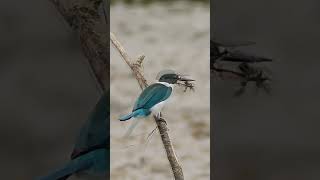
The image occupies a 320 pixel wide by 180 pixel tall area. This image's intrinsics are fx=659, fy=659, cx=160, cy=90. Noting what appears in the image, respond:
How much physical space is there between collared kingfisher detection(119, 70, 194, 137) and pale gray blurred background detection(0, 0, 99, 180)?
0.30ft

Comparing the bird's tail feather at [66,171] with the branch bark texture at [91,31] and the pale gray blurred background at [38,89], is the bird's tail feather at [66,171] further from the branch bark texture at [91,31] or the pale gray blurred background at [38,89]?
the branch bark texture at [91,31]

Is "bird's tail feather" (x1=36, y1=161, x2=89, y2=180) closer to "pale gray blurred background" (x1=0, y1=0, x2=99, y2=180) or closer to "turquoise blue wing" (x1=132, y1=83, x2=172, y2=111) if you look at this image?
"pale gray blurred background" (x1=0, y1=0, x2=99, y2=180)

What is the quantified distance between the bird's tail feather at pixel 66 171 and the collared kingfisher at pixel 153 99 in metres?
0.12

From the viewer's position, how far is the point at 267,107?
56.2 inches

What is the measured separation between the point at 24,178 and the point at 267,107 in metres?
0.54

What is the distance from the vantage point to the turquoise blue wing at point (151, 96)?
4.59 ft

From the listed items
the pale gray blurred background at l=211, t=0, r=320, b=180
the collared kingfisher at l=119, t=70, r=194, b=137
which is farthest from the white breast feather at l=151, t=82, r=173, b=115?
the pale gray blurred background at l=211, t=0, r=320, b=180

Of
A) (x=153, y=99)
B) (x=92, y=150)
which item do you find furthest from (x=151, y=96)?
(x=92, y=150)

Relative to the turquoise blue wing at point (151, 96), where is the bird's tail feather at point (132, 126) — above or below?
below

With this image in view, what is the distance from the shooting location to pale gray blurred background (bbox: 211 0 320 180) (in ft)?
4.62

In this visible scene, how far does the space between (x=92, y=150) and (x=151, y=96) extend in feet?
0.56

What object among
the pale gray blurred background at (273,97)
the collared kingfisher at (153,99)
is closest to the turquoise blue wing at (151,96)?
the collared kingfisher at (153,99)

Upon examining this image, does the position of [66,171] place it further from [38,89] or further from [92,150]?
[38,89]

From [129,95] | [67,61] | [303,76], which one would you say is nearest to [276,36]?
[303,76]
